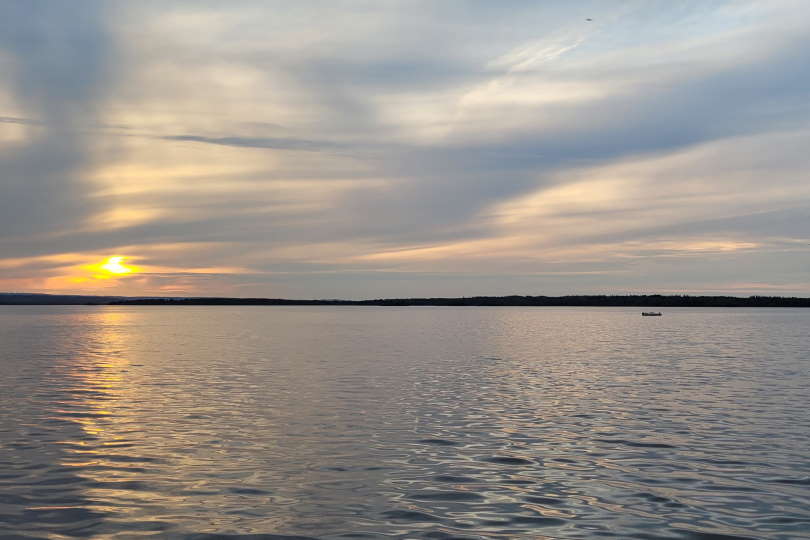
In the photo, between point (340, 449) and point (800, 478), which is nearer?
point (800, 478)

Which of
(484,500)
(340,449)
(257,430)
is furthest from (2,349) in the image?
(484,500)

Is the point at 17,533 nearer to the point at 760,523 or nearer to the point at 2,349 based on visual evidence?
the point at 760,523

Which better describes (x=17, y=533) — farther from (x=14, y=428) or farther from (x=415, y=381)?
(x=415, y=381)

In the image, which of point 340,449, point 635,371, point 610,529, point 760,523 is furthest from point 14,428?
point 635,371

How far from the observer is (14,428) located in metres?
26.7

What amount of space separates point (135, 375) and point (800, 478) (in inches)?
1512

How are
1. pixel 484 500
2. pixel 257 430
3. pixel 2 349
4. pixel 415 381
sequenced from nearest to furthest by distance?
pixel 484 500, pixel 257 430, pixel 415 381, pixel 2 349

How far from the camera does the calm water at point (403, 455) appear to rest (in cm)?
1573

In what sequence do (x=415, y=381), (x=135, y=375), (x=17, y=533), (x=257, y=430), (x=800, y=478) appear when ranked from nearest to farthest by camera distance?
(x=17, y=533) → (x=800, y=478) → (x=257, y=430) → (x=415, y=381) → (x=135, y=375)

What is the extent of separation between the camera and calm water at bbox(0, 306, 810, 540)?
51.6 ft

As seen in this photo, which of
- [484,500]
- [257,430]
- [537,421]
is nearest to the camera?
[484,500]

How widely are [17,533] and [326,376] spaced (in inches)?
1210

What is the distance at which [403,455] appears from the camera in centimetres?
2239

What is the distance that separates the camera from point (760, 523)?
1555 cm
